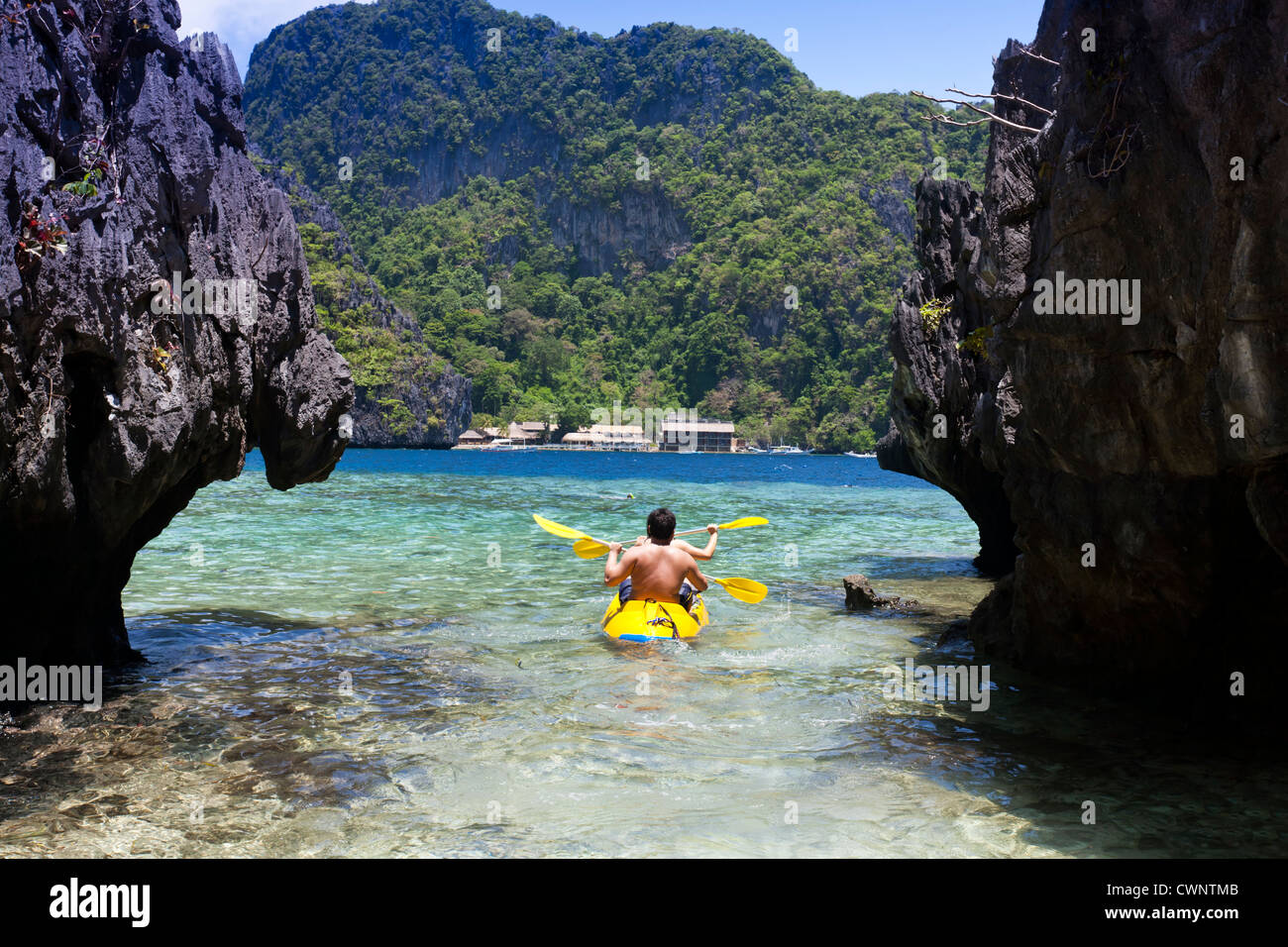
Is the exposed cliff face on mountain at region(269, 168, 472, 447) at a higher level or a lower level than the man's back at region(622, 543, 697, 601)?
higher

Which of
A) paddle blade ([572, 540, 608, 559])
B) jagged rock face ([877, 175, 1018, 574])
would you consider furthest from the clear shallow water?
jagged rock face ([877, 175, 1018, 574])

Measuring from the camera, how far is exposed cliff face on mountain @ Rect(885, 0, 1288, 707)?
4.72 m

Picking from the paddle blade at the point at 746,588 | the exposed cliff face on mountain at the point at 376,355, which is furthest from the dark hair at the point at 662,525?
the exposed cliff face on mountain at the point at 376,355

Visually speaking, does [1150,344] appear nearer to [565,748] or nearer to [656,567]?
[565,748]

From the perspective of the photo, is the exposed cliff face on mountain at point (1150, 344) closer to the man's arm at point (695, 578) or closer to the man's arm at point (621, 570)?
the man's arm at point (695, 578)

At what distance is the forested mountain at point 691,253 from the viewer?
13262 cm

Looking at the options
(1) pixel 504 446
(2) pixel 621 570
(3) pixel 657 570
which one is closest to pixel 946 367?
(3) pixel 657 570

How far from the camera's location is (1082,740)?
674cm

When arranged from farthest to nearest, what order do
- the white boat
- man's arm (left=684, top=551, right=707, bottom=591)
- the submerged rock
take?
the white boat
the submerged rock
man's arm (left=684, top=551, right=707, bottom=591)

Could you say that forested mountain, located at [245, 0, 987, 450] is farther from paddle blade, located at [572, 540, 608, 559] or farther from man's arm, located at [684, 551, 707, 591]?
man's arm, located at [684, 551, 707, 591]

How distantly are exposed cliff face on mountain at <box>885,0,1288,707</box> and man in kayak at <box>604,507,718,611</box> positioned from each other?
11.0 ft

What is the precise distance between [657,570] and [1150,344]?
18.4ft
